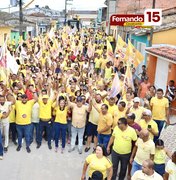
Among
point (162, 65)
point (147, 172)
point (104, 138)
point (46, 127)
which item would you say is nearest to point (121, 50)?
point (162, 65)

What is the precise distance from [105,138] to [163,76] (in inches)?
271

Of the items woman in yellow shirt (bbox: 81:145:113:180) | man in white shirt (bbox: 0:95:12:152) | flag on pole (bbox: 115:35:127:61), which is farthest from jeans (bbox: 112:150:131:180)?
flag on pole (bbox: 115:35:127:61)

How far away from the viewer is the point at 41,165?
310 inches

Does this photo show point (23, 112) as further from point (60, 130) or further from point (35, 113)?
point (60, 130)

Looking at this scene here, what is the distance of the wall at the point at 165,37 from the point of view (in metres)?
14.3

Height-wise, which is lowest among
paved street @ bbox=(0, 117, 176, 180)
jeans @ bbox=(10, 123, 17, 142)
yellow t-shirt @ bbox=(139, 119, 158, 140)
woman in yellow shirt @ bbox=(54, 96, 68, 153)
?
paved street @ bbox=(0, 117, 176, 180)

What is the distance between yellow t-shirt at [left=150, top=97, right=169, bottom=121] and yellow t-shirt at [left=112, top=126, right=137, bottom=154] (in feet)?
7.34

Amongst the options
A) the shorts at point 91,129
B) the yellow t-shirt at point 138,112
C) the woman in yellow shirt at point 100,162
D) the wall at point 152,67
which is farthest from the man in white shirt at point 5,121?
the wall at point 152,67

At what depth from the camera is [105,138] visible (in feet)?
26.3

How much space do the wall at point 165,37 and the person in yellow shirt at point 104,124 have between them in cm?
746

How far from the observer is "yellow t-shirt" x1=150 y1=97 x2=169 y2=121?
28.2 ft

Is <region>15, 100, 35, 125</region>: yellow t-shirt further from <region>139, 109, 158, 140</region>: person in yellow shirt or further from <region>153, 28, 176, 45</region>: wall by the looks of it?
<region>153, 28, 176, 45</region>: wall

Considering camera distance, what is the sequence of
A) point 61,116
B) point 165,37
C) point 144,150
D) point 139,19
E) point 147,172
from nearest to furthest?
point 147,172 < point 144,150 < point 61,116 < point 139,19 < point 165,37

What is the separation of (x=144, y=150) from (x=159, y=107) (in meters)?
2.62
